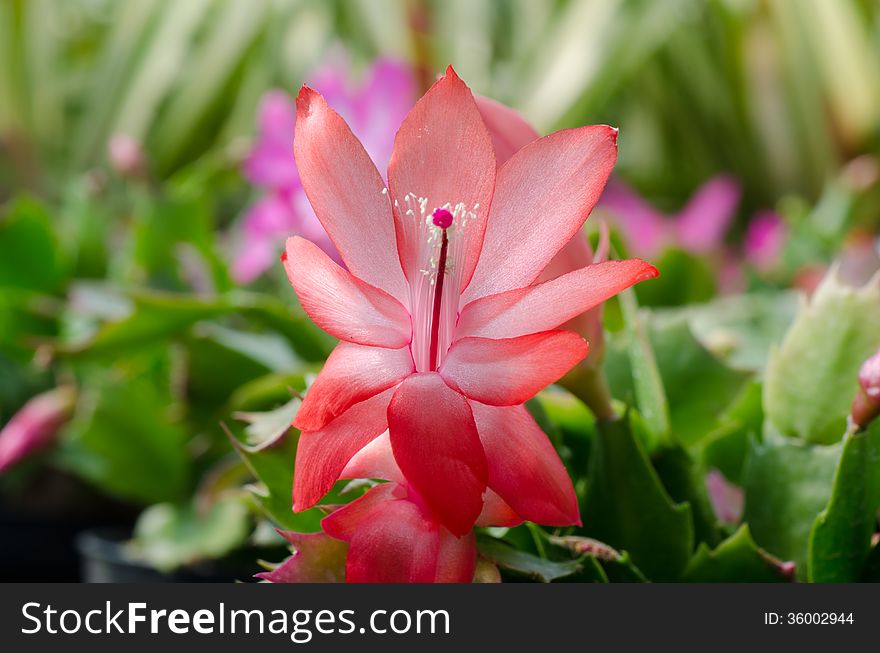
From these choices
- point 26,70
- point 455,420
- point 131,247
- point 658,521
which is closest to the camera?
point 455,420

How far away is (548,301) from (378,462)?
0.23 ft

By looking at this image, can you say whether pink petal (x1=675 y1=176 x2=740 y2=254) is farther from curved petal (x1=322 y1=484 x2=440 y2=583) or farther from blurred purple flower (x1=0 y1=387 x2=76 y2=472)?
curved petal (x1=322 y1=484 x2=440 y2=583)

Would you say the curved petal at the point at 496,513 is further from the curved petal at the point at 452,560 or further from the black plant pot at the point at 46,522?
the black plant pot at the point at 46,522

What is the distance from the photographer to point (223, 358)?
0.59 meters

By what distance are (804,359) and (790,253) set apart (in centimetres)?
52

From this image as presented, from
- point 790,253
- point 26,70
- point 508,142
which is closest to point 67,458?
point 508,142

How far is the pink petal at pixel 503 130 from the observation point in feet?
0.97

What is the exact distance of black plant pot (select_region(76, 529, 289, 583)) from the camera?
58cm

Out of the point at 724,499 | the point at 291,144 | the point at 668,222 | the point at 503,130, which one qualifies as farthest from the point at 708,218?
the point at 503,130

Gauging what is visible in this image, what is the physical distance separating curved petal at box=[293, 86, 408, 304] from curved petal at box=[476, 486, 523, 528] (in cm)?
6

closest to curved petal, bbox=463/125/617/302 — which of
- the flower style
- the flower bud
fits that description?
the flower style

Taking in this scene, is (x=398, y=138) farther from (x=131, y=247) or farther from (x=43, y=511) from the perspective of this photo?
(x=43, y=511)

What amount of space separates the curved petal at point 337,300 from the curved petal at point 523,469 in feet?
0.11

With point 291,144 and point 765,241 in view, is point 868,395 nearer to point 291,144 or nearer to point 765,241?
point 291,144
